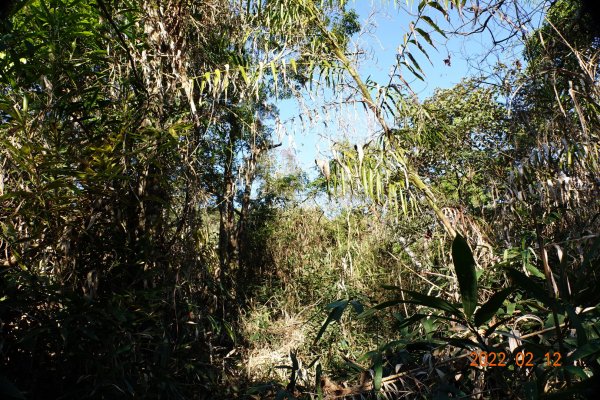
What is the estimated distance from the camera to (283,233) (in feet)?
18.7

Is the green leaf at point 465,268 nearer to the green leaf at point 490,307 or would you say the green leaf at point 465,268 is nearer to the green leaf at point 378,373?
the green leaf at point 490,307

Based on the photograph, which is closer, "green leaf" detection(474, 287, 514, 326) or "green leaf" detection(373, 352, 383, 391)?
"green leaf" detection(474, 287, 514, 326)

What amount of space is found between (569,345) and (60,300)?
1.64m

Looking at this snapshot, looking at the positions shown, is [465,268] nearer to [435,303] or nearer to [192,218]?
[435,303]

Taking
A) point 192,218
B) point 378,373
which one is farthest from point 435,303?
point 192,218

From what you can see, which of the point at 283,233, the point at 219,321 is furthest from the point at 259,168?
the point at 219,321

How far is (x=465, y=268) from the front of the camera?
98 centimetres

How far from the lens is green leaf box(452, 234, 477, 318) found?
97 centimetres

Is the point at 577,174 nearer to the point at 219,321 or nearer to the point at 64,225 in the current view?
the point at 219,321
